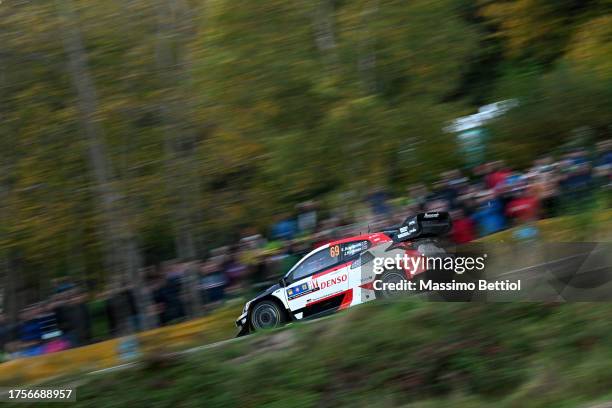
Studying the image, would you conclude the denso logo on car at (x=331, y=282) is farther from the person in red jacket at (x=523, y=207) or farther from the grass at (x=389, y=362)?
the grass at (x=389, y=362)

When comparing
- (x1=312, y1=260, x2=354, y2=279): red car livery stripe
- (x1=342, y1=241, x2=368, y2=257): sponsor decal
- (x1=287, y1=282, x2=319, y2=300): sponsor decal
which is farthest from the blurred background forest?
(x1=287, y1=282, x2=319, y2=300): sponsor decal

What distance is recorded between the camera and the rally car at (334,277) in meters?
12.7

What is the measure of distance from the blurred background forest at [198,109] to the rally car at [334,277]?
0.95 metres

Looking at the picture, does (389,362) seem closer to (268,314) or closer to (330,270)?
(330,270)

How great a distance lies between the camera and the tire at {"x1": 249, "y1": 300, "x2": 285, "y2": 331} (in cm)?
1440

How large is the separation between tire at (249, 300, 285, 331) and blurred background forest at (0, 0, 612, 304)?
63.9 inches

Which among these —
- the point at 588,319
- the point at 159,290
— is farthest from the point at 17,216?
the point at 588,319

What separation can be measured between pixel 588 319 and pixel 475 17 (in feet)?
33.5

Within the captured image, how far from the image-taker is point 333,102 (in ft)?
45.5

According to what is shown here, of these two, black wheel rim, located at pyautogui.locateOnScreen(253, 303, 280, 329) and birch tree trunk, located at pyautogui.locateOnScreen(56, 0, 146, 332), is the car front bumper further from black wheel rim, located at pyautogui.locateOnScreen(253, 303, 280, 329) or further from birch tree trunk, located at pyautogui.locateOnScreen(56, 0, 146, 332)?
birch tree trunk, located at pyautogui.locateOnScreen(56, 0, 146, 332)

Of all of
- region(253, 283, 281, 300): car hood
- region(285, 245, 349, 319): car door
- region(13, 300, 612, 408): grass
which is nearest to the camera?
region(13, 300, 612, 408): grass

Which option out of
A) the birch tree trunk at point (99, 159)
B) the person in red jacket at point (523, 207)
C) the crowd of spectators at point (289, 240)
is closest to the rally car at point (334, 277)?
the crowd of spectators at point (289, 240)

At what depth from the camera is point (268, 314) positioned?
47.7 feet

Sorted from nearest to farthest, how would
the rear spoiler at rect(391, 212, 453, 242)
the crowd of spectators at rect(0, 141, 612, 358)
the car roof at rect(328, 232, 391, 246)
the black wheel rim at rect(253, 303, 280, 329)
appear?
the rear spoiler at rect(391, 212, 453, 242), the car roof at rect(328, 232, 391, 246), the crowd of spectators at rect(0, 141, 612, 358), the black wheel rim at rect(253, 303, 280, 329)
